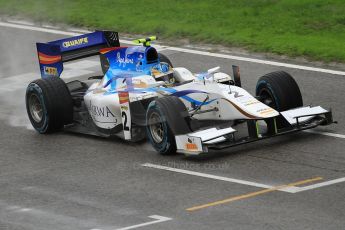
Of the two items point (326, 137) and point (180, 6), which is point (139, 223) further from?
point (180, 6)

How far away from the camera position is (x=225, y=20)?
25469mm

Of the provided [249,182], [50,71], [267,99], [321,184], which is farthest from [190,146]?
[50,71]

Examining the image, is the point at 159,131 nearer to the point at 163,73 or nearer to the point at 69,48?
the point at 163,73

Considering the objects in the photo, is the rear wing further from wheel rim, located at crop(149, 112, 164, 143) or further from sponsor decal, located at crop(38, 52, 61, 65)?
wheel rim, located at crop(149, 112, 164, 143)

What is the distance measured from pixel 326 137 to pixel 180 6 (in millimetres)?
11093

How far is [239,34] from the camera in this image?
24.3m

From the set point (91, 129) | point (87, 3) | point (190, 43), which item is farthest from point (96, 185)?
point (87, 3)

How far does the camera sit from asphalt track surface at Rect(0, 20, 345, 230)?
13.4m

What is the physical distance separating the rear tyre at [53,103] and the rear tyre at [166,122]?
6.11ft

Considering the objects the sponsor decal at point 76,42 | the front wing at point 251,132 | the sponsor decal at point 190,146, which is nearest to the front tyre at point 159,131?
the front wing at point 251,132

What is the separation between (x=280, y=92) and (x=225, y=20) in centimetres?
848

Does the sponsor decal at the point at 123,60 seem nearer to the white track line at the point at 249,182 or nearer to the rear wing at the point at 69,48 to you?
the rear wing at the point at 69,48

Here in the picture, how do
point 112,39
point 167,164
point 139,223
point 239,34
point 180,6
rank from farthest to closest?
point 180,6, point 239,34, point 112,39, point 167,164, point 139,223

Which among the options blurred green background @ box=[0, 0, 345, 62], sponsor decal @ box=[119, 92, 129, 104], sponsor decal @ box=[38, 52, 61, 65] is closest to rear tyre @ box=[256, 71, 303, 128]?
sponsor decal @ box=[119, 92, 129, 104]
